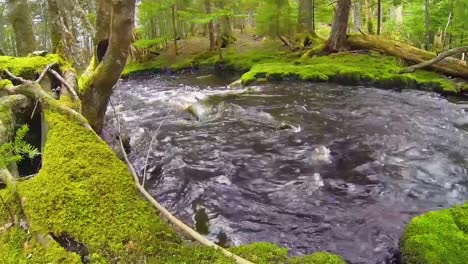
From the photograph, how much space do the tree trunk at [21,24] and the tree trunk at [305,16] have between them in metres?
11.4

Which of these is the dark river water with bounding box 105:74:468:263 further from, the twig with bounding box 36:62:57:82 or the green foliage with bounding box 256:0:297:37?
the green foliage with bounding box 256:0:297:37

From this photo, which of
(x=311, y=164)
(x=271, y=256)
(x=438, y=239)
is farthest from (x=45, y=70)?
(x=438, y=239)

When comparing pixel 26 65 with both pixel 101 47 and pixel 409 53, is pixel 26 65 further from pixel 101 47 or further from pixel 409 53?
pixel 409 53

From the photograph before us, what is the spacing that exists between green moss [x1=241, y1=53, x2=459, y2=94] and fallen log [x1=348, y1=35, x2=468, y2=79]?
294mm

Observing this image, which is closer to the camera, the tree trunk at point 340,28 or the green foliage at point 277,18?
the tree trunk at point 340,28

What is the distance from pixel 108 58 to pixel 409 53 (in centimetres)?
1092

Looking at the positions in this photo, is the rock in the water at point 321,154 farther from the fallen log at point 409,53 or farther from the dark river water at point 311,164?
the fallen log at point 409,53

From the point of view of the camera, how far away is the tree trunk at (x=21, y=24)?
803cm

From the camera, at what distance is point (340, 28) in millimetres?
13719

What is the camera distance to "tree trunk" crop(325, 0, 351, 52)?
43.5ft

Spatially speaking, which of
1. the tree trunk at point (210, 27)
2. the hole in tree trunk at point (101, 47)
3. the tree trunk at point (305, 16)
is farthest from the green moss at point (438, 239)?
the tree trunk at point (210, 27)

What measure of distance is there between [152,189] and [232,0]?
17.9m

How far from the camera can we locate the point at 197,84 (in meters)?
13.9

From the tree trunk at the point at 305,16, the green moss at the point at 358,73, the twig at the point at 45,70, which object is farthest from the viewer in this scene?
the tree trunk at the point at 305,16
